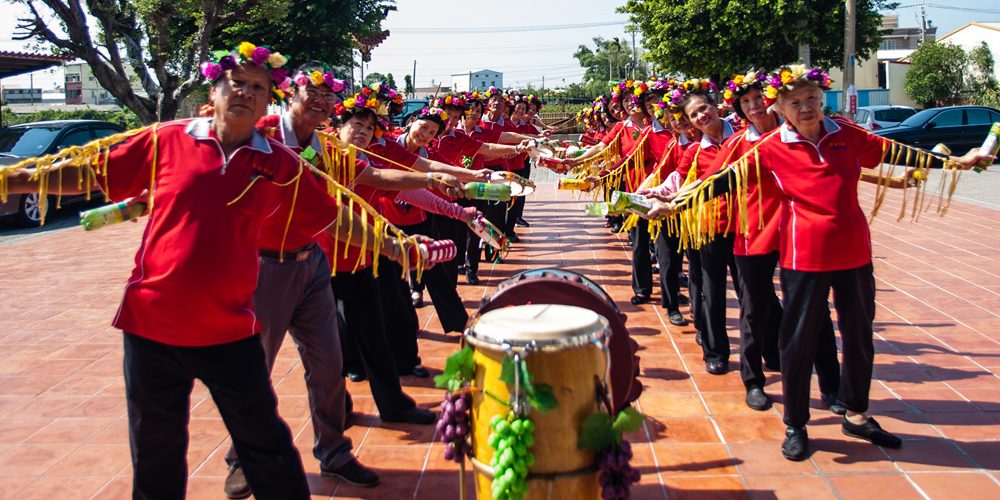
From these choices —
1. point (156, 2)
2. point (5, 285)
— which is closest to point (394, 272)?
point (5, 285)

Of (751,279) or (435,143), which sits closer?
(751,279)

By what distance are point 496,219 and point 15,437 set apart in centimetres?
613

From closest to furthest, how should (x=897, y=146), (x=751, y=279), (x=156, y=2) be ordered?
(x=897, y=146) → (x=751, y=279) → (x=156, y=2)

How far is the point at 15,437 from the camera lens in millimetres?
4781

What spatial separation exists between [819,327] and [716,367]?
1.44m

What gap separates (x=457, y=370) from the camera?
3104mm

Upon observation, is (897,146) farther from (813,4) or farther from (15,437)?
(813,4)

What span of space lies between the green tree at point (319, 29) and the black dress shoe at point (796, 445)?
1110 inches

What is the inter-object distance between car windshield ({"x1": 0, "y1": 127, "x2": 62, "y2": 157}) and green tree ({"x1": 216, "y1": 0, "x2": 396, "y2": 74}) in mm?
15552

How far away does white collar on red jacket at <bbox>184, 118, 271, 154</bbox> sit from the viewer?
3.07 metres

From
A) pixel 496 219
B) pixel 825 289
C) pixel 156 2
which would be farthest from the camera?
pixel 156 2

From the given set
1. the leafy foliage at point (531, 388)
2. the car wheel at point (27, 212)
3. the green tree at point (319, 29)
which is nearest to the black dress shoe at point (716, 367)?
the leafy foliage at point (531, 388)

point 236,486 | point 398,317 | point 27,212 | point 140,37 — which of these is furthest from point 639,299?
point 140,37

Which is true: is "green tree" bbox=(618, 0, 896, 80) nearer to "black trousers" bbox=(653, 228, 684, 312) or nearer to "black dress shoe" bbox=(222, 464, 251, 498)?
"black trousers" bbox=(653, 228, 684, 312)
